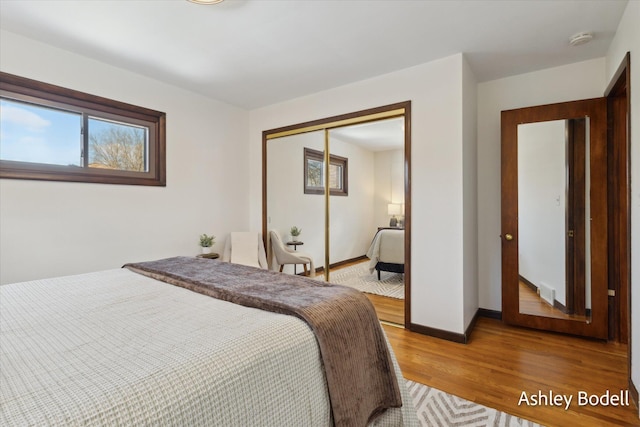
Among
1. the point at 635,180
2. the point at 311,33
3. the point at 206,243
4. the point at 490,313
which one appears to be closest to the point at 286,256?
the point at 206,243

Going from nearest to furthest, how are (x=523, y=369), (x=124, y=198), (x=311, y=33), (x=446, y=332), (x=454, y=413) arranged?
(x=454, y=413) → (x=523, y=369) → (x=311, y=33) → (x=446, y=332) → (x=124, y=198)

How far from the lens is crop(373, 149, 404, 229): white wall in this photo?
3.12 m

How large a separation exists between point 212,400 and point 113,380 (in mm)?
242

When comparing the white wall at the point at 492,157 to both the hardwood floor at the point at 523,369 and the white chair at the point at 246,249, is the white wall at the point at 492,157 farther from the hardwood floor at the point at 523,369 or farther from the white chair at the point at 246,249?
the white chair at the point at 246,249

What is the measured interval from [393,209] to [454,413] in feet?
6.24

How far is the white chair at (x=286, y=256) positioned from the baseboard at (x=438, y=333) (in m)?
1.38

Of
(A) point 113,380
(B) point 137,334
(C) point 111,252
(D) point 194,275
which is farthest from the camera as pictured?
(C) point 111,252

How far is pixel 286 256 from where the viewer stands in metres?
3.88

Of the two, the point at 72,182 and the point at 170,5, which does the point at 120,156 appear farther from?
the point at 170,5

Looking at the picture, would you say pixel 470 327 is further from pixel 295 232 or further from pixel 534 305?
pixel 295 232

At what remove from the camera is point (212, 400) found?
780 millimetres

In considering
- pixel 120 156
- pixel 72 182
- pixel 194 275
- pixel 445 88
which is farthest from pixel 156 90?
pixel 445 88

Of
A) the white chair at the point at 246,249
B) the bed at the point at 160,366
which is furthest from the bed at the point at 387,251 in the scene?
the bed at the point at 160,366

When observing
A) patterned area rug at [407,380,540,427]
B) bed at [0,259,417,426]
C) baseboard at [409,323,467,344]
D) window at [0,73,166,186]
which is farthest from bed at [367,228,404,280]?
window at [0,73,166,186]
